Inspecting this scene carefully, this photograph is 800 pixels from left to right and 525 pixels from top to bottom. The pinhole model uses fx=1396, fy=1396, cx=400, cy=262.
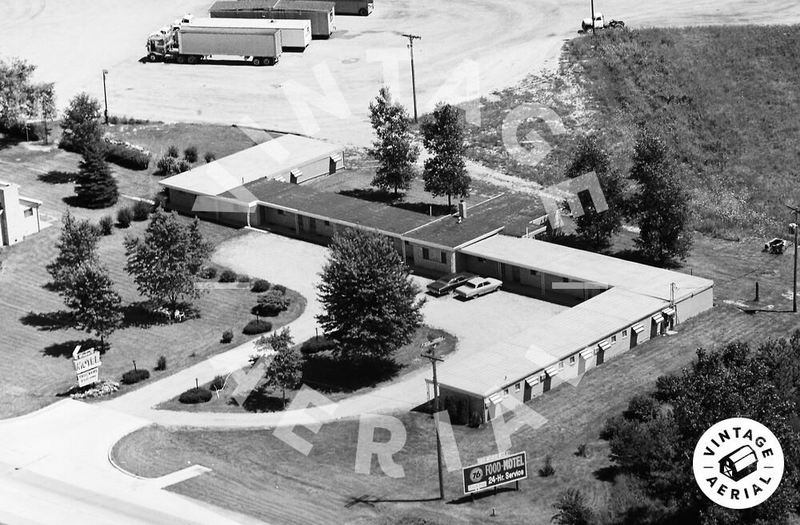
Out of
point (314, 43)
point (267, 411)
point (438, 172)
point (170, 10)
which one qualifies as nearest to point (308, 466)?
point (267, 411)

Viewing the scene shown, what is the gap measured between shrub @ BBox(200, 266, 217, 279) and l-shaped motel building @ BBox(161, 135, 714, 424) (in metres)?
9.50

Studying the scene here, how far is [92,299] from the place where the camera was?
294 feet

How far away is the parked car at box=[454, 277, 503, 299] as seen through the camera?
97125mm

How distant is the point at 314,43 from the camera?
145 metres

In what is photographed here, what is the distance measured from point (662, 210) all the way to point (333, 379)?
28935 millimetres

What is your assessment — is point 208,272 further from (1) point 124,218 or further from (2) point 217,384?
(2) point 217,384

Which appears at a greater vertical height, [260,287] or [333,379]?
[260,287]

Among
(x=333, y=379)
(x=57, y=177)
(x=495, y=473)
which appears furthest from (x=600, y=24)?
(x=495, y=473)

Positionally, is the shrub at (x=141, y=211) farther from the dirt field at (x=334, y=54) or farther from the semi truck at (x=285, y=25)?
the semi truck at (x=285, y=25)

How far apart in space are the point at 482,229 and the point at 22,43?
6552cm

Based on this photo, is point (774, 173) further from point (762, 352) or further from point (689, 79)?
point (762, 352)

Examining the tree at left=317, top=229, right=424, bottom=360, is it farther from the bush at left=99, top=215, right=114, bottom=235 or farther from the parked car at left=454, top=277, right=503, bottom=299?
the bush at left=99, top=215, right=114, bottom=235

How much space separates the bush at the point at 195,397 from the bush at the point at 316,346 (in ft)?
27.0

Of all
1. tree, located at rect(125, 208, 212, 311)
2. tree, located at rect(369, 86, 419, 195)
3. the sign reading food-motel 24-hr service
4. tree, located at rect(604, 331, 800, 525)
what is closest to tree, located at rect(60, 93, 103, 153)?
tree, located at rect(369, 86, 419, 195)
